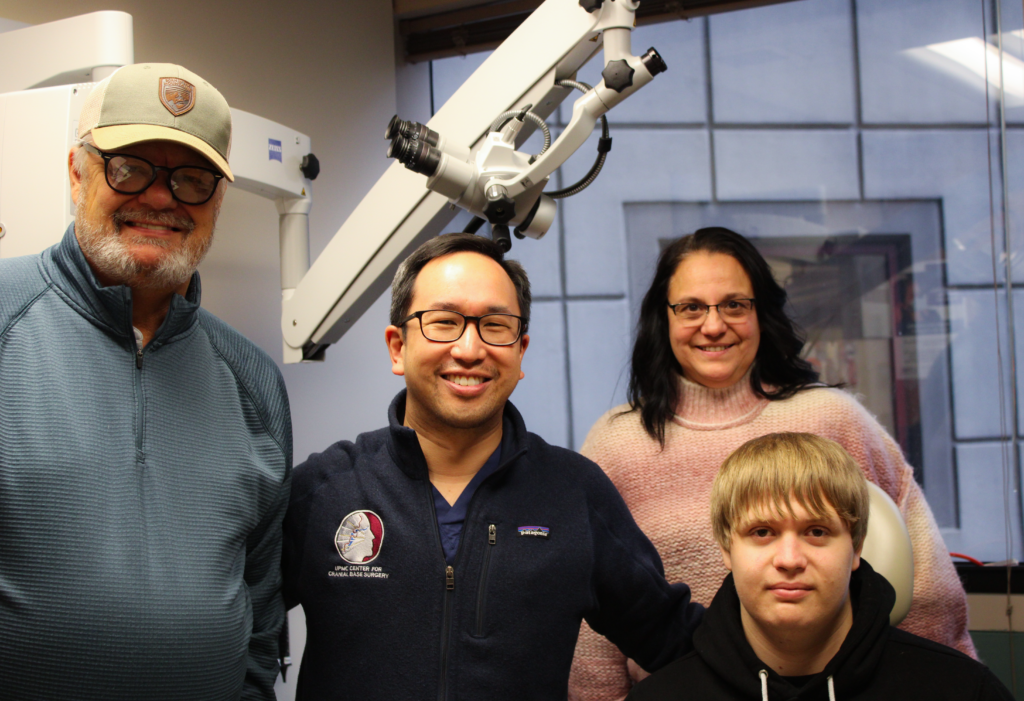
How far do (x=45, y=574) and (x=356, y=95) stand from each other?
85.8 inches

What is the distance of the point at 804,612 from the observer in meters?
1.11

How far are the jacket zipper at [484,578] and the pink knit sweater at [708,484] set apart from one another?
50 cm

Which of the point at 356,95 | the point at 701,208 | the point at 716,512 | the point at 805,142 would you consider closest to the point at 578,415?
the point at 701,208

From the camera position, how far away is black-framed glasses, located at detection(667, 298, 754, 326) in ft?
5.42

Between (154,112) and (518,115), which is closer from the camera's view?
(154,112)

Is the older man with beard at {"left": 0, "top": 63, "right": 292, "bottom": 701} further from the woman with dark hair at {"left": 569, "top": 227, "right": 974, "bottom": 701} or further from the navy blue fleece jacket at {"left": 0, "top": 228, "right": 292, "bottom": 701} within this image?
the woman with dark hair at {"left": 569, "top": 227, "right": 974, "bottom": 701}

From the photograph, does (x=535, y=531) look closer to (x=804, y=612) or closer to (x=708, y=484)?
(x=804, y=612)

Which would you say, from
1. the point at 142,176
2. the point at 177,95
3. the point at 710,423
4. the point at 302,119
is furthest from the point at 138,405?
the point at 302,119

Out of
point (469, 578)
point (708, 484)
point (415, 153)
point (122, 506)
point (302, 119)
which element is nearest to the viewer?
point (122, 506)

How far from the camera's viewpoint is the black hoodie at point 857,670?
43.8 inches

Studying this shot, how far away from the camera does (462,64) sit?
9.71 feet

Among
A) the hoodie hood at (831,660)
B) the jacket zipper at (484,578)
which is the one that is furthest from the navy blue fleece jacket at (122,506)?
the hoodie hood at (831,660)

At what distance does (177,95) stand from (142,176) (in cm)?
13

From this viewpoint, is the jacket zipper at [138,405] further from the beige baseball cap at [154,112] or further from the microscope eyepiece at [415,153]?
the microscope eyepiece at [415,153]
